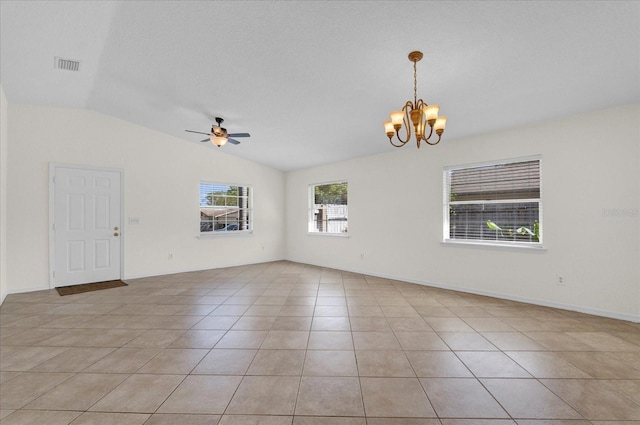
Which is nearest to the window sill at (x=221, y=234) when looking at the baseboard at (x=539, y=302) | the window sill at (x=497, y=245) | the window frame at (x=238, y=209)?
the window frame at (x=238, y=209)

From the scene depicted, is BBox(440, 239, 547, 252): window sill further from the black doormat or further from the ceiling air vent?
the ceiling air vent

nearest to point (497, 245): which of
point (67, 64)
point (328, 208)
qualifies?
point (328, 208)

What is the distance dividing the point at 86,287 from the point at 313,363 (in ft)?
15.2

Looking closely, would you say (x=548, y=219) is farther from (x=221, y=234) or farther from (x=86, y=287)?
(x=86, y=287)

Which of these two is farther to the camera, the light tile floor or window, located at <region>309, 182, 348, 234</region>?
window, located at <region>309, 182, 348, 234</region>

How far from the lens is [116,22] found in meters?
2.81

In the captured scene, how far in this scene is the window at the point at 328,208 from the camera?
6441mm

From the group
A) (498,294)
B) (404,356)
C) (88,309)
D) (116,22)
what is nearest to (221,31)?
(116,22)

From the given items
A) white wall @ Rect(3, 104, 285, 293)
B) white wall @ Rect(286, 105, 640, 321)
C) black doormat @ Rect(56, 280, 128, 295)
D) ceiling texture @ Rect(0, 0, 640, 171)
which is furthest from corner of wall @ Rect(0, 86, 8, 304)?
white wall @ Rect(286, 105, 640, 321)

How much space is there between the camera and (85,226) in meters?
4.95

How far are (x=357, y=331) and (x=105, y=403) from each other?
7.09 ft

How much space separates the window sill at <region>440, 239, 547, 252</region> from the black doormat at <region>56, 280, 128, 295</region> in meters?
5.78

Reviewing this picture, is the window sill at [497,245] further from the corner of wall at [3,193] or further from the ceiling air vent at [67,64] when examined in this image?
the corner of wall at [3,193]

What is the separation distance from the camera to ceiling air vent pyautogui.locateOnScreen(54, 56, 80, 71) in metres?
3.45
